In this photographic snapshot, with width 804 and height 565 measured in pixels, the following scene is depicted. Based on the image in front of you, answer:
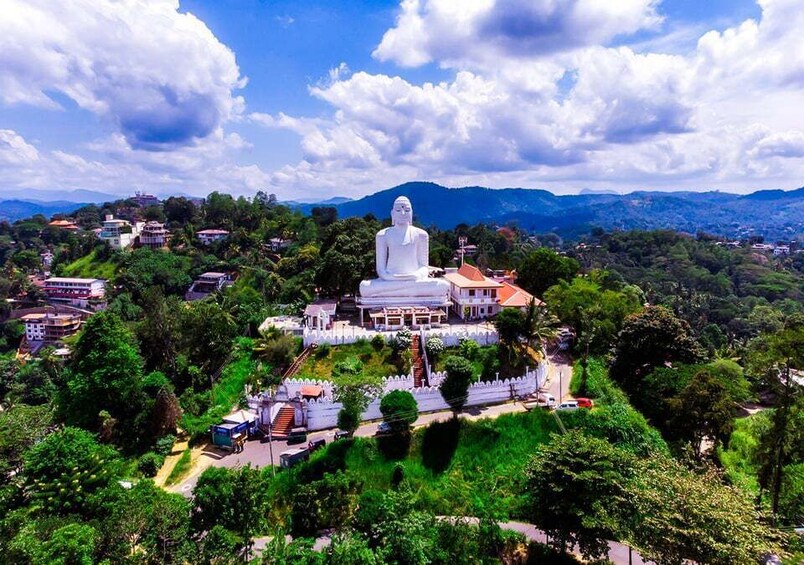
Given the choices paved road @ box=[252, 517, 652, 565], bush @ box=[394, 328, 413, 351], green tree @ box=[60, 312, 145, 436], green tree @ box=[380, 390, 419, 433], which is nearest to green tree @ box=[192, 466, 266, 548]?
paved road @ box=[252, 517, 652, 565]

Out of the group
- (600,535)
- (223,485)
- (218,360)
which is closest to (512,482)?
(600,535)

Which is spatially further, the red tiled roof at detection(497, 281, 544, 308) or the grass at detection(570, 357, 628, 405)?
the red tiled roof at detection(497, 281, 544, 308)

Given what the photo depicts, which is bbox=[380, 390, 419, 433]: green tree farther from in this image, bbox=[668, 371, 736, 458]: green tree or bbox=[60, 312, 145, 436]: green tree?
bbox=[60, 312, 145, 436]: green tree

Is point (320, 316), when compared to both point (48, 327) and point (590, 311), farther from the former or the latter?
point (48, 327)

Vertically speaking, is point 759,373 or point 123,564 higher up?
point 759,373

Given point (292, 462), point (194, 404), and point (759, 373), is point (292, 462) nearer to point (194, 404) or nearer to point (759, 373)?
point (194, 404)

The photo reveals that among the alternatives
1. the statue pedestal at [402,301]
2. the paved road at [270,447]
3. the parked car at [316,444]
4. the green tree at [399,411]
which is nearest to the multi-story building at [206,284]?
the statue pedestal at [402,301]
